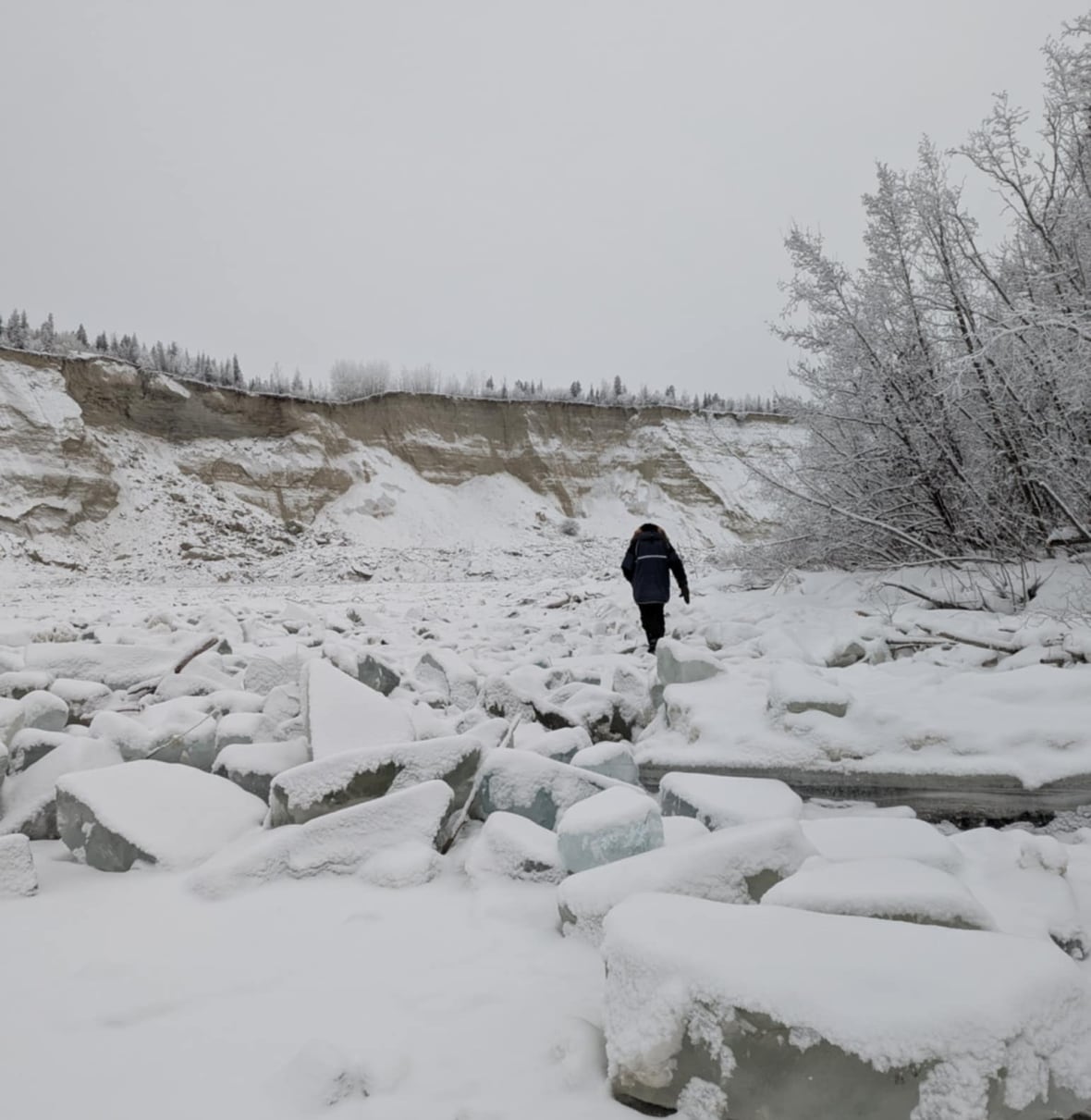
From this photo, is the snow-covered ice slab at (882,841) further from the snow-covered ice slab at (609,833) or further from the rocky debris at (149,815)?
the rocky debris at (149,815)

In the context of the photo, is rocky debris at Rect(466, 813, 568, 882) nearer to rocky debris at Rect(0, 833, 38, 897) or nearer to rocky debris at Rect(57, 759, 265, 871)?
rocky debris at Rect(57, 759, 265, 871)

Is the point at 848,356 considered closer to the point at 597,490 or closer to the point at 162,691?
the point at 162,691

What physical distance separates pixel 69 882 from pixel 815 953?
1.85m

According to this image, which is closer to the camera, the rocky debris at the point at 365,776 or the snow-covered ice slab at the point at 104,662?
the rocky debris at the point at 365,776

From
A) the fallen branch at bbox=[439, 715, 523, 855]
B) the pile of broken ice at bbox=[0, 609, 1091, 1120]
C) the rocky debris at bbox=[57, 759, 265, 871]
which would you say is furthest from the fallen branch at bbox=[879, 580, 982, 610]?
the rocky debris at bbox=[57, 759, 265, 871]

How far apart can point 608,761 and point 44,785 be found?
1.83 m

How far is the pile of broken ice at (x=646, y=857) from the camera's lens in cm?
93

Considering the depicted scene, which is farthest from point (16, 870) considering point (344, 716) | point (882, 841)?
point (882, 841)

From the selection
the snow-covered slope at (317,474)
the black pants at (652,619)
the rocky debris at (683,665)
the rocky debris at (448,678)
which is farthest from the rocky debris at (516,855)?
the snow-covered slope at (317,474)

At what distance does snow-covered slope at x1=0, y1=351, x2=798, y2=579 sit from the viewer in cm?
1881

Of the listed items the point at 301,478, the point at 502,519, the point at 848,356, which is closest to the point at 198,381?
the point at 301,478

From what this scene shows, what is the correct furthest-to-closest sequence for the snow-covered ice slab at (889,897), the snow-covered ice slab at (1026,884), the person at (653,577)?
the person at (653,577)
the snow-covered ice slab at (1026,884)
the snow-covered ice slab at (889,897)

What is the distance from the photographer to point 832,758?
253 centimetres

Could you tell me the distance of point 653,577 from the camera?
566cm
